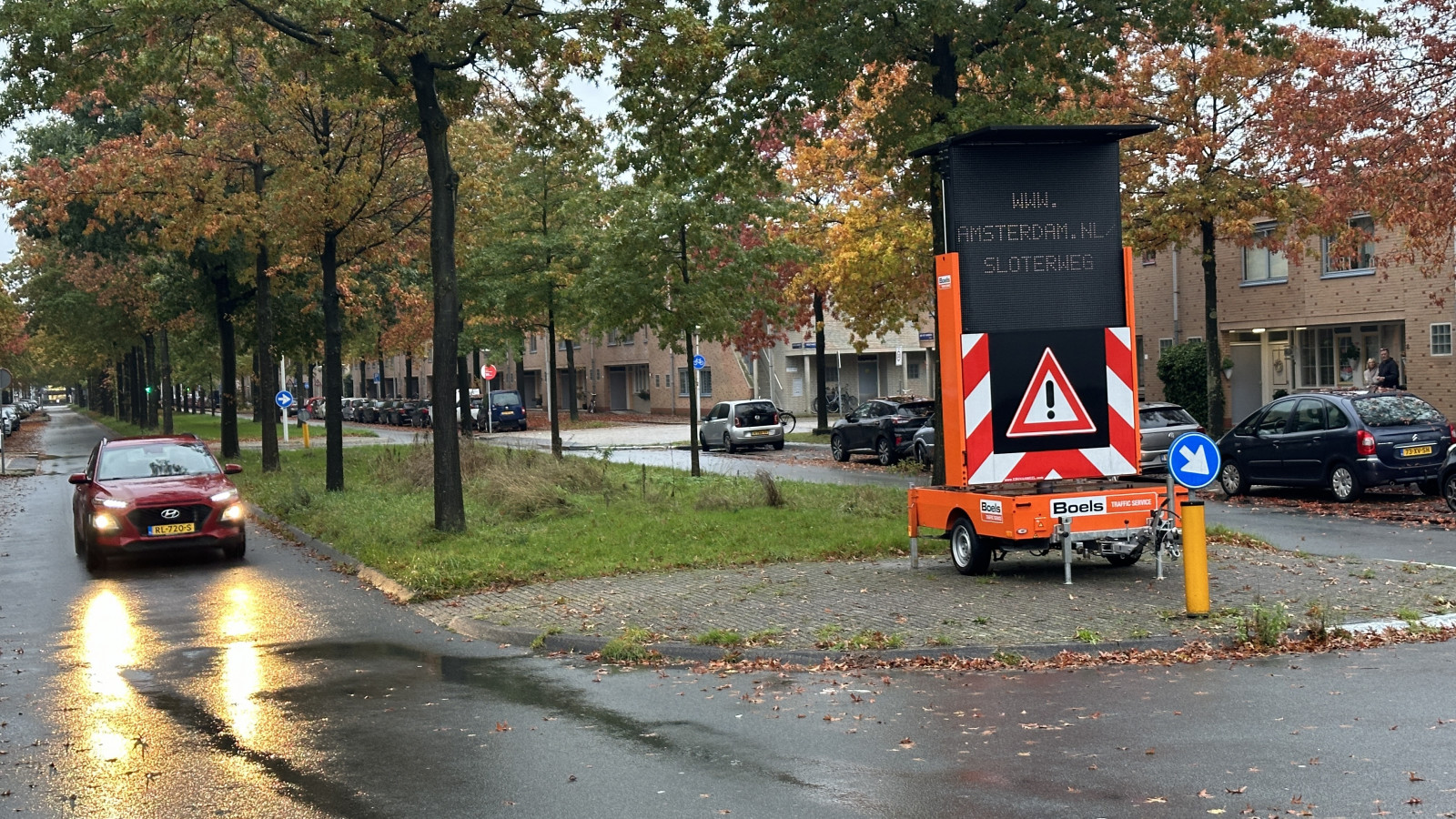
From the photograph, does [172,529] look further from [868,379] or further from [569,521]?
[868,379]

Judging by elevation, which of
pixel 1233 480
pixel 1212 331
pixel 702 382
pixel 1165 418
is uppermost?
pixel 1212 331

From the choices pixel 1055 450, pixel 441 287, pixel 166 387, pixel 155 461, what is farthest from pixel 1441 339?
pixel 166 387

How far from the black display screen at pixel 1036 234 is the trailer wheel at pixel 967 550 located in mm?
1846

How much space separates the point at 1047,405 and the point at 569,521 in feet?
24.3

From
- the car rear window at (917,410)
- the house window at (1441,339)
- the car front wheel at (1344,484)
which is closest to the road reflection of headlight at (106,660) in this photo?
the car front wheel at (1344,484)

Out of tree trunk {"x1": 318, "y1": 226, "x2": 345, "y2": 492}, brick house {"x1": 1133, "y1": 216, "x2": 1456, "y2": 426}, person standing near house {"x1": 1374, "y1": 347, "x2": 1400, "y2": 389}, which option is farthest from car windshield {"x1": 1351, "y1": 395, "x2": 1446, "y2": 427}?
tree trunk {"x1": 318, "y1": 226, "x2": 345, "y2": 492}

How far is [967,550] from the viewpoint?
12.4m

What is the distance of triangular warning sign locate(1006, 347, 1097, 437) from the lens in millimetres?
12227

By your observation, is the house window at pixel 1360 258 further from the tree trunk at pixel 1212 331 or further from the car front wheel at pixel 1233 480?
the car front wheel at pixel 1233 480

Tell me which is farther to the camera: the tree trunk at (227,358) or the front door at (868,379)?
the front door at (868,379)

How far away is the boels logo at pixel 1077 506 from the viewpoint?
1164cm

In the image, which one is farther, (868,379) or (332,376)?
(868,379)

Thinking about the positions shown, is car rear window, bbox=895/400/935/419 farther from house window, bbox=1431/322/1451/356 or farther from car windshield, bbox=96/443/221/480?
car windshield, bbox=96/443/221/480

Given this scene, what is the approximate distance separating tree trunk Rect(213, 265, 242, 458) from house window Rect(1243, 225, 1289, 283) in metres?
27.0
